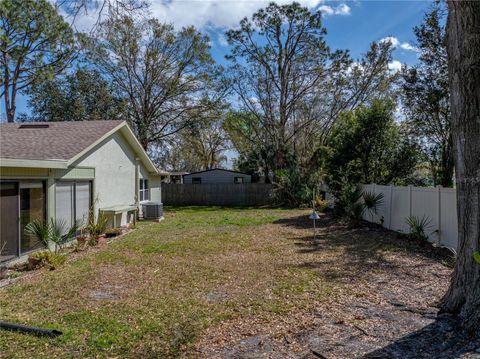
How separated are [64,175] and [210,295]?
6.17 m

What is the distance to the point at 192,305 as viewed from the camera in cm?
504

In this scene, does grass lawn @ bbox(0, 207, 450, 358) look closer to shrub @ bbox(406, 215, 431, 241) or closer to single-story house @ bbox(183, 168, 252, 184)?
shrub @ bbox(406, 215, 431, 241)

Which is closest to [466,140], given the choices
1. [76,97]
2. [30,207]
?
[30,207]

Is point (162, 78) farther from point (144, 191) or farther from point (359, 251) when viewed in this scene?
point (359, 251)

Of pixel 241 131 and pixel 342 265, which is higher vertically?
pixel 241 131

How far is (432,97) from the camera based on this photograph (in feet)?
45.2

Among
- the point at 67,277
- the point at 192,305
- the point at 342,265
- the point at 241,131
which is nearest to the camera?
the point at 192,305

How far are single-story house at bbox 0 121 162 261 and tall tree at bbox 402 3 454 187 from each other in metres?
12.1

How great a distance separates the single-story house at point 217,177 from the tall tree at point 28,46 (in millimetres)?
12612

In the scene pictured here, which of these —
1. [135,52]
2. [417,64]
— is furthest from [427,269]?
[135,52]

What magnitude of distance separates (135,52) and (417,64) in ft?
55.6

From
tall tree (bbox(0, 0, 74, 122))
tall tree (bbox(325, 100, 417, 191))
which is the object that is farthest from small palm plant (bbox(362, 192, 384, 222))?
tall tree (bbox(0, 0, 74, 122))

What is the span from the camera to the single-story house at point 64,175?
24.2 ft

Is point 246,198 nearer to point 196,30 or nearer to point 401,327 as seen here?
point 196,30
